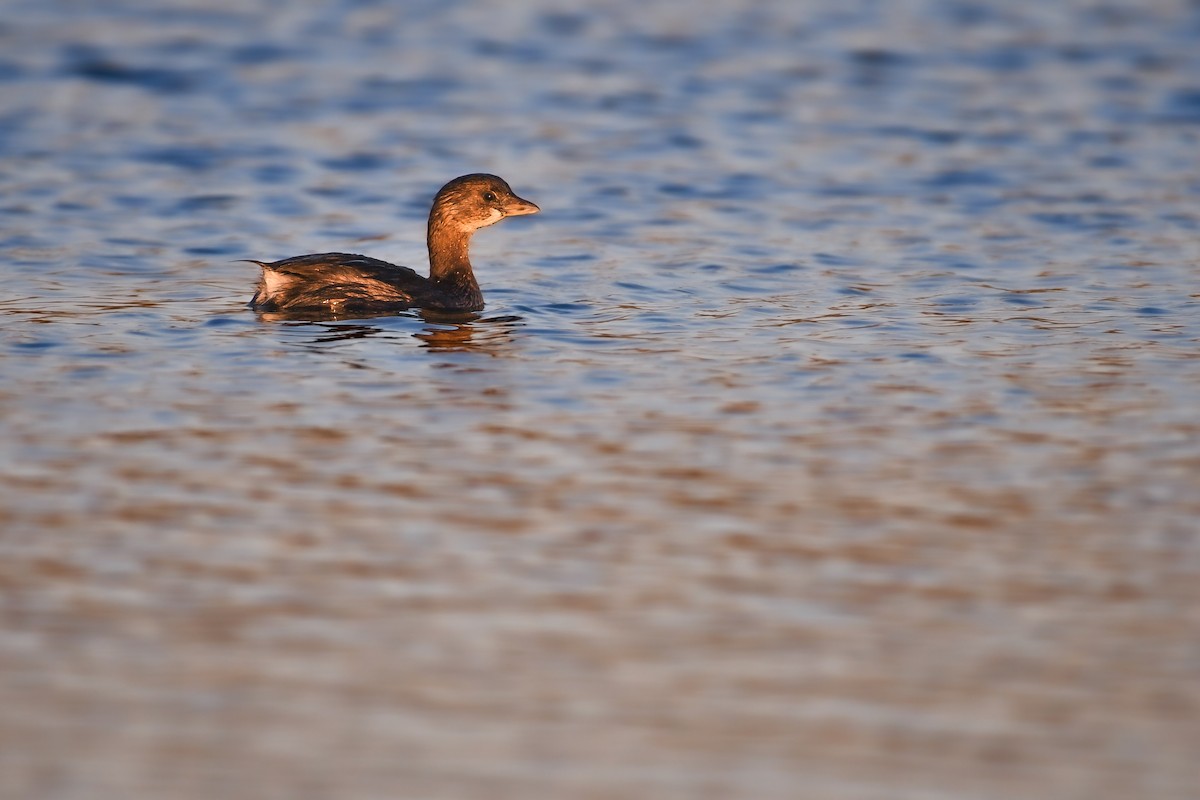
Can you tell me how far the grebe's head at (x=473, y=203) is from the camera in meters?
10.3

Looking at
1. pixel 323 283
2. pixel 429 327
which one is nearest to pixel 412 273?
pixel 429 327

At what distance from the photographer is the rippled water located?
15.2 ft

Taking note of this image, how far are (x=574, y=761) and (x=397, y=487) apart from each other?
7.25ft

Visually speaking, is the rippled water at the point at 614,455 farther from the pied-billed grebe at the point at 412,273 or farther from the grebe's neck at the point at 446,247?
the grebe's neck at the point at 446,247

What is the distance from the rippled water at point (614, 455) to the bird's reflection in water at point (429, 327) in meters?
0.05

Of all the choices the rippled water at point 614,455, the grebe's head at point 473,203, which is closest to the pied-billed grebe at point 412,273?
the grebe's head at point 473,203

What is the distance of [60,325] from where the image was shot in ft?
29.7

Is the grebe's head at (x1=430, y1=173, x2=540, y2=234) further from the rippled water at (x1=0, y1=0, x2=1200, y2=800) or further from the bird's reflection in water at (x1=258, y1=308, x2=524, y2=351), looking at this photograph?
the bird's reflection in water at (x1=258, y1=308, x2=524, y2=351)

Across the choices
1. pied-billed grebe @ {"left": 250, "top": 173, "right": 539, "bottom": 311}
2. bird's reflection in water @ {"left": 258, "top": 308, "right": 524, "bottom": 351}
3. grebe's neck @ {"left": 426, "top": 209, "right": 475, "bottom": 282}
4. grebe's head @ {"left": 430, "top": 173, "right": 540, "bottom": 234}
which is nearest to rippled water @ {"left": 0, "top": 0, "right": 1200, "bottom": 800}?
bird's reflection in water @ {"left": 258, "top": 308, "right": 524, "bottom": 351}

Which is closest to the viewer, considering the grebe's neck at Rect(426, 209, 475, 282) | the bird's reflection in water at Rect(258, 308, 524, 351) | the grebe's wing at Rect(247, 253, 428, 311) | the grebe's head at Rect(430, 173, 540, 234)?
the bird's reflection in water at Rect(258, 308, 524, 351)

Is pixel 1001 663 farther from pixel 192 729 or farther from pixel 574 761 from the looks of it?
pixel 192 729

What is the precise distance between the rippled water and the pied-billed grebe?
0.51 ft

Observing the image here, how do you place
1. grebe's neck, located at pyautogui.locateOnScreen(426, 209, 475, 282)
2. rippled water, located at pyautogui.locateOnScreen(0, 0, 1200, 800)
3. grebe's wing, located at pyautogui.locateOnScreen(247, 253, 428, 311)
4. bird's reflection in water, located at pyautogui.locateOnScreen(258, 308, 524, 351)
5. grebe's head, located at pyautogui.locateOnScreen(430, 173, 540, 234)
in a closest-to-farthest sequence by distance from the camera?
rippled water, located at pyautogui.locateOnScreen(0, 0, 1200, 800) < bird's reflection in water, located at pyautogui.locateOnScreen(258, 308, 524, 351) < grebe's wing, located at pyautogui.locateOnScreen(247, 253, 428, 311) < grebe's neck, located at pyautogui.locateOnScreen(426, 209, 475, 282) < grebe's head, located at pyautogui.locateOnScreen(430, 173, 540, 234)

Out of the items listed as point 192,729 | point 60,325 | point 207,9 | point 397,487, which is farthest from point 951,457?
point 207,9
